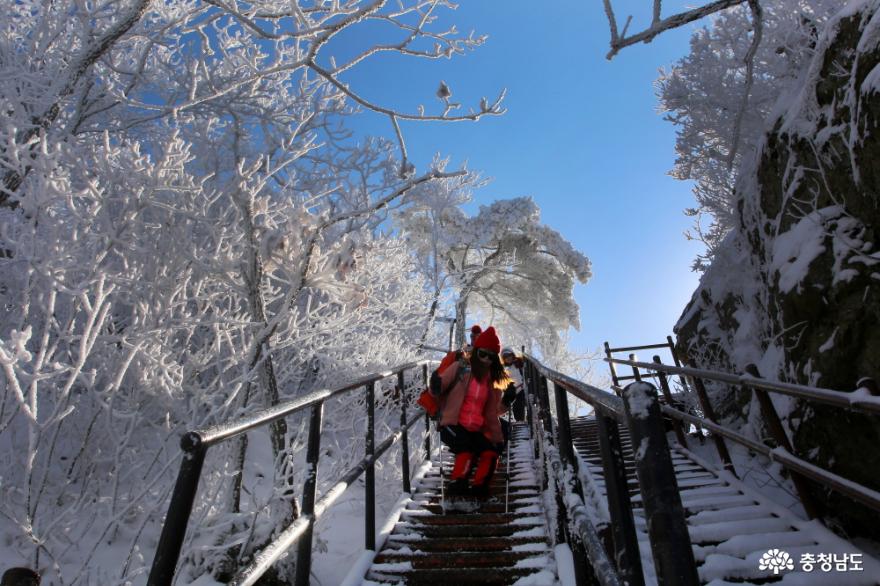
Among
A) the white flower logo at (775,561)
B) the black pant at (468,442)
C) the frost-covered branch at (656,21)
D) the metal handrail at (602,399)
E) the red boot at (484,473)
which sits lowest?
the white flower logo at (775,561)

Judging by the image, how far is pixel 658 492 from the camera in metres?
0.88

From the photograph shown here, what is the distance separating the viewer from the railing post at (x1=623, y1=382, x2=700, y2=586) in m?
0.83

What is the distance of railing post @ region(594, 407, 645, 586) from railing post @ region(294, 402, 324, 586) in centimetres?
135

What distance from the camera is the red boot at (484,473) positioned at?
4.35 m

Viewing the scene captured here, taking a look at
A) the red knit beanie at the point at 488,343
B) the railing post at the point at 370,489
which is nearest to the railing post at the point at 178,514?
the railing post at the point at 370,489

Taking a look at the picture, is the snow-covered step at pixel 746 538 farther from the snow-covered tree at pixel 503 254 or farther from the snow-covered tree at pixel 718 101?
the snow-covered tree at pixel 503 254

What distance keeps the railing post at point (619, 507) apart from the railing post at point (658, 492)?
249 mm

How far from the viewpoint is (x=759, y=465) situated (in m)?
5.80

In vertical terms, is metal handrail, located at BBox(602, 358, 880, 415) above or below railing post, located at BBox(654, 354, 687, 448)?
below

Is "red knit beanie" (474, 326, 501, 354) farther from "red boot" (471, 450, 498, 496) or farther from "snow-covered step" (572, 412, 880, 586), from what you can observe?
"snow-covered step" (572, 412, 880, 586)

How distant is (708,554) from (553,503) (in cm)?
106

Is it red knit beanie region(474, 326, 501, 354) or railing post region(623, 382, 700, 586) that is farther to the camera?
red knit beanie region(474, 326, 501, 354)

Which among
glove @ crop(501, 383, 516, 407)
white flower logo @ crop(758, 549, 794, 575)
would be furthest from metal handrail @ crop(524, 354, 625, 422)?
glove @ crop(501, 383, 516, 407)

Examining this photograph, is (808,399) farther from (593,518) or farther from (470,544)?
(470,544)
